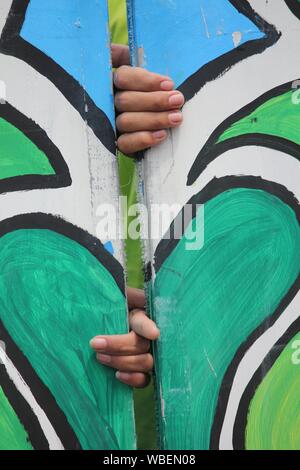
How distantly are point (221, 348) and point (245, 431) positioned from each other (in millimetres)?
177

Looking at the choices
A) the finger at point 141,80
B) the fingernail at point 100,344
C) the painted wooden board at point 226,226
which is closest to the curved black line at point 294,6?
the painted wooden board at point 226,226

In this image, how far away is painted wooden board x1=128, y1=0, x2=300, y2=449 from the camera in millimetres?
1321

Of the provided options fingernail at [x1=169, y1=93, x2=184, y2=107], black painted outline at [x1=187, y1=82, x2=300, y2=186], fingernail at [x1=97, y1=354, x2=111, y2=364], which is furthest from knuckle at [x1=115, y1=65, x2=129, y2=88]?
fingernail at [x1=97, y1=354, x2=111, y2=364]

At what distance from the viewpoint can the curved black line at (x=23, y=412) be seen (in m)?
1.28

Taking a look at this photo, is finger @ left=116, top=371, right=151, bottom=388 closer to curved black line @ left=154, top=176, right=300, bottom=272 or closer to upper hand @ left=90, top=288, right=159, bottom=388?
upper hand @ left=90, top=288, right=159, bottom=388

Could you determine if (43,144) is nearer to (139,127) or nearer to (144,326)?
(139,127)

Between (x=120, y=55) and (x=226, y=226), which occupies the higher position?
(x=120, y=55)

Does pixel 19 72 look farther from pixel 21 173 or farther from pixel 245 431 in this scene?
pixel 245 431

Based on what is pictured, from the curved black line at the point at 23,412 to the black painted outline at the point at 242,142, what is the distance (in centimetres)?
52

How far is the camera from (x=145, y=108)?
1320 millimetres

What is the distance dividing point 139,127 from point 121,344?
1.39 feet

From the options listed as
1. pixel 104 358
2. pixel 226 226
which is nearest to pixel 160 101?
pixel 226 226

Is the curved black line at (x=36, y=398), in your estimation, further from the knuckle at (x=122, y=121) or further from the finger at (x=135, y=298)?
the knuckle at (x=122, y=121)

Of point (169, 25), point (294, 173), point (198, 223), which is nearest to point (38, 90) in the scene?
point (169, 25)
